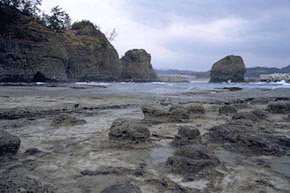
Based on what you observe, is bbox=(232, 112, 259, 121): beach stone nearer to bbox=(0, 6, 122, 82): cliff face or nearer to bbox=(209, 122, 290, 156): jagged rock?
bbox=(209, 122, 290, 156): jagged rock

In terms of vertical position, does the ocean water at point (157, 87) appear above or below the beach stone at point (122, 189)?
below

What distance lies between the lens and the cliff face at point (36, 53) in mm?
33116

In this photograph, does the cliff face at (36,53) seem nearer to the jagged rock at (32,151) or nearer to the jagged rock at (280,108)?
the jagged rock at (280,108)

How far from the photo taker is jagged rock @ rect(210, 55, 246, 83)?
7706 centimetres

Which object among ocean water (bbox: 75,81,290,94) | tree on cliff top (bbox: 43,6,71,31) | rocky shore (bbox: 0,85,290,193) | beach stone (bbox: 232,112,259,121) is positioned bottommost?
ocean water (bbox: 75,81,290,94)

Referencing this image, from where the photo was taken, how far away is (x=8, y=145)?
4.14 meters

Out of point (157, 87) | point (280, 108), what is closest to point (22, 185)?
point (280, 108)

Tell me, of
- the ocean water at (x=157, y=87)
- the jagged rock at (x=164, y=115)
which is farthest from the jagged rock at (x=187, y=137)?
the ocean water at (x=157, y=87)

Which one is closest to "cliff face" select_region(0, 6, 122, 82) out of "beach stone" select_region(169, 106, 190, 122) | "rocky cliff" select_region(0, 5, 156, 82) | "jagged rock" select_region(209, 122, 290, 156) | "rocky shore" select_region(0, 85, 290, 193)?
"rocky cliff" select_region(0, 5, 156, 82)

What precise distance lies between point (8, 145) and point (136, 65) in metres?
71.1

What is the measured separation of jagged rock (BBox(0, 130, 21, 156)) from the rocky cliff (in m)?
30.7

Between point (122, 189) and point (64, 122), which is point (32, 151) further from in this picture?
point (64, 122)

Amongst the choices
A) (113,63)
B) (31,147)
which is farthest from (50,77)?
(31,147)

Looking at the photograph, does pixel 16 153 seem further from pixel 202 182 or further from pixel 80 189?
pixel 202 182
